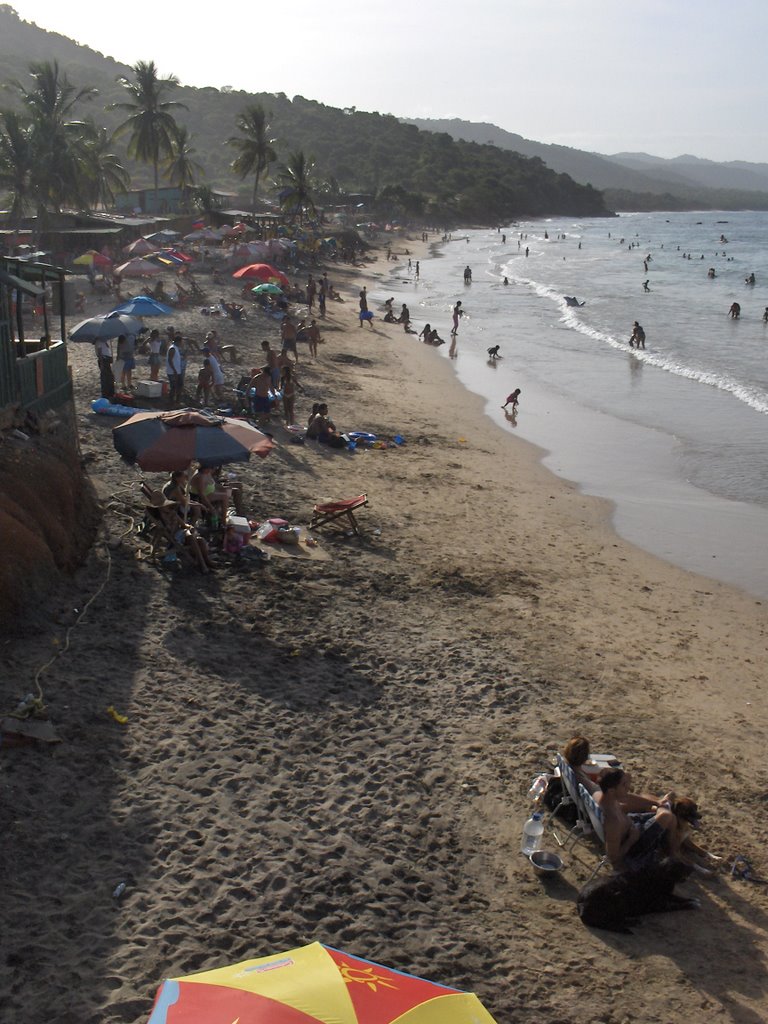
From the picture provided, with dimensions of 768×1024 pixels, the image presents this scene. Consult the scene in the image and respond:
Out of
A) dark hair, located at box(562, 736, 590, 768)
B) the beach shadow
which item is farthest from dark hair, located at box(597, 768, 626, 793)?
the beach shadow

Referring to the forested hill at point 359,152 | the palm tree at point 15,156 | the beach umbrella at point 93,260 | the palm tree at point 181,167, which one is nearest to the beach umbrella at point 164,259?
the beach umbrella at point 93,260

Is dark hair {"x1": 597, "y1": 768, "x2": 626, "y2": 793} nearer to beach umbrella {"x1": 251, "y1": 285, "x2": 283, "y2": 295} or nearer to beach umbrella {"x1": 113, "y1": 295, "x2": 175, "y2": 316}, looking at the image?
beach umbrella {"x1": 113, "y1": 295, "x2": 175, "y2": 316}

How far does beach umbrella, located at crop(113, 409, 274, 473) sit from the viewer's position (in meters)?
9.70

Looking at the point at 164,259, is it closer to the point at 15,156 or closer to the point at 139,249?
the point at 139,249

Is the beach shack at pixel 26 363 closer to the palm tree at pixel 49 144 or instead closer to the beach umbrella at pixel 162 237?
the palm tree at pixel 49 144

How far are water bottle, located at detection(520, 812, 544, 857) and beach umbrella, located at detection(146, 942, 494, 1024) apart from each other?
2.24m

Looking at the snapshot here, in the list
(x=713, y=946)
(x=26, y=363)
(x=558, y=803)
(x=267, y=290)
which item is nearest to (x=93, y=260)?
(x=267, y=290)

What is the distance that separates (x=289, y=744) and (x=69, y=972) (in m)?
2.60

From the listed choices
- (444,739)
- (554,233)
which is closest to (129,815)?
(444,739)

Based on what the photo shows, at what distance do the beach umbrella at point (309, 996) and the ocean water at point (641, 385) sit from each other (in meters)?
8.72

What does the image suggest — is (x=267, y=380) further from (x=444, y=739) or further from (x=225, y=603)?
(x=444, y=739)

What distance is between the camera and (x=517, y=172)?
14725cm

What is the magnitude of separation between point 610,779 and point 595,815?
15.0 inches

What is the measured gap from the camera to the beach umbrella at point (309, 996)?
362 cm
